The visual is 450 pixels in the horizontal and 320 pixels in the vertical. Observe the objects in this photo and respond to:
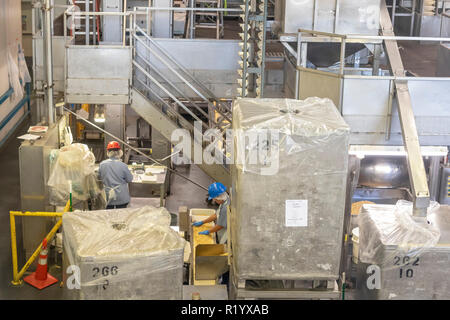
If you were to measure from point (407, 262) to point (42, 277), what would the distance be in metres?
5.85

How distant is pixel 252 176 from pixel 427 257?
1.68 meters

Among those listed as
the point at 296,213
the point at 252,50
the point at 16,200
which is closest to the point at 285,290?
the point at 296,213

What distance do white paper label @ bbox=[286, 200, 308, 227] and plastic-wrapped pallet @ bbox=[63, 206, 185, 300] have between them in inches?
36.3

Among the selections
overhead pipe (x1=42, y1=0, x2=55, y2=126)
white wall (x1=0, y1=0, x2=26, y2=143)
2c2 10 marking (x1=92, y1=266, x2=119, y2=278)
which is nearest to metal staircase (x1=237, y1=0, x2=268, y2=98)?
overhead pipe (x1=42, y1=0, x2=55, y2=126)

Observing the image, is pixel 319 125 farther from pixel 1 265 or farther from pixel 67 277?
pixel 1 265

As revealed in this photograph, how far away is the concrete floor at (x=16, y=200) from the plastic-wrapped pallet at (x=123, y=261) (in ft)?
13.7

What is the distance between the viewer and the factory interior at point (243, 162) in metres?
5.23

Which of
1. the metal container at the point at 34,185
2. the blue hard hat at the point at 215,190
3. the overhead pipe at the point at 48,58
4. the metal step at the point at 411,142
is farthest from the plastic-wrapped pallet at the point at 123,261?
the overhead pipe at the point at 48,58

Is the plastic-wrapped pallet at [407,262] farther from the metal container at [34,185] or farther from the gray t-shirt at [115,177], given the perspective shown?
the metal container at [34,185]

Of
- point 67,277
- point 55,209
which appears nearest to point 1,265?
point 55,209

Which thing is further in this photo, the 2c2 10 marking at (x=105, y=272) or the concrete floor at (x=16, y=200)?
the concrete floor at (x=16, y=200)

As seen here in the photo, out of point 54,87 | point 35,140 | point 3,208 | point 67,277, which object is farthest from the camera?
point 3,208

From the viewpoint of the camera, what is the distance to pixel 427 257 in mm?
5480

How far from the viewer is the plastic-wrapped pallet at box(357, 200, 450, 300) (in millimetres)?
5461
